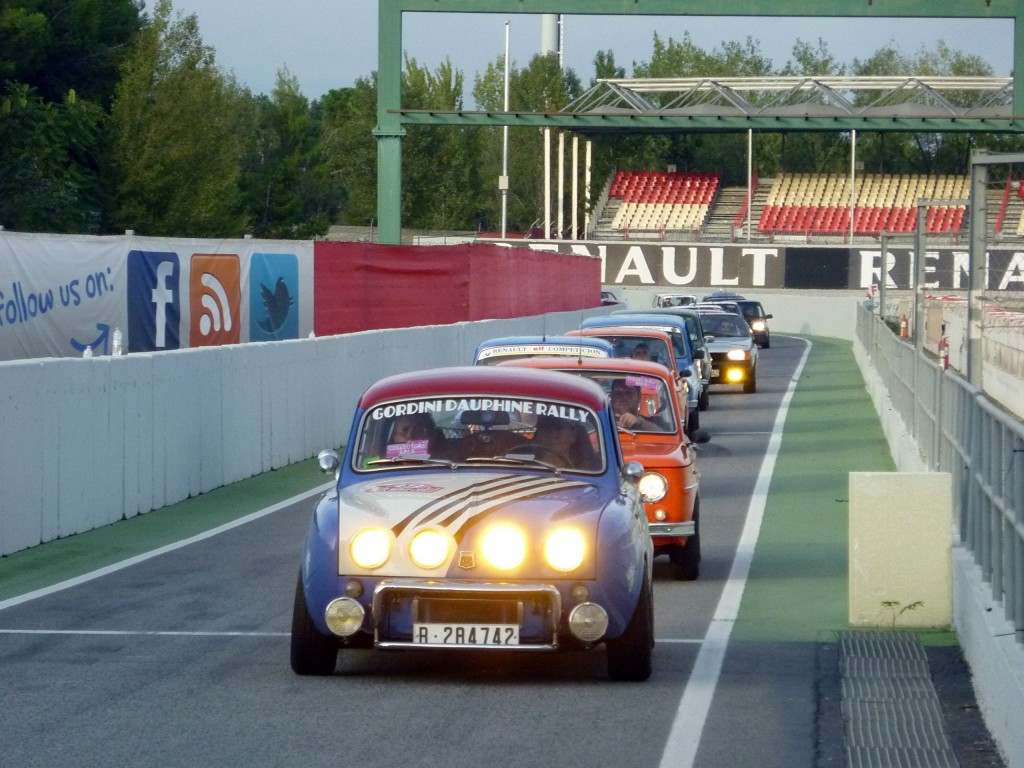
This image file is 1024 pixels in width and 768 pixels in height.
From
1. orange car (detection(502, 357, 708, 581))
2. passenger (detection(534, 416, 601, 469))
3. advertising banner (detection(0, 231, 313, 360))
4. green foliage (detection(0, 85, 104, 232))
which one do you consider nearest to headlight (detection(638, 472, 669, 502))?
orange car (detection(502, 357, 708, 581))

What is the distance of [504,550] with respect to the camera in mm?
8141

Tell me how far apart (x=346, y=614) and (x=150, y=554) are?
508 centimetres

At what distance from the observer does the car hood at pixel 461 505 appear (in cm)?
819

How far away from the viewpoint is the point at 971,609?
876 centimetres

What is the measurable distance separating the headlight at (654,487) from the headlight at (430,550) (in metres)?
3.84

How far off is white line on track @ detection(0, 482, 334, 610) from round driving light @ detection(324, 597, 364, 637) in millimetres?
3174

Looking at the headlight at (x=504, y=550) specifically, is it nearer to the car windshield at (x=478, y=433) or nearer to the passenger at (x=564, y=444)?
the car windshield at (x=478, y=433)

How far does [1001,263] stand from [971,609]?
15647 mm

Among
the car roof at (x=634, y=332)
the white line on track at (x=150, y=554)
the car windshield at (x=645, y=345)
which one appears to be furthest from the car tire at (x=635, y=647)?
the car windshield at (x=645, y=345)

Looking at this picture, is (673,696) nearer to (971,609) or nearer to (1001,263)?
(971,609)

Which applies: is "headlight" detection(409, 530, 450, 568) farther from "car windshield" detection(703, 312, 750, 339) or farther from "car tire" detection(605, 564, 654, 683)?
"car windshield" detection(703, 312, 750, 339)

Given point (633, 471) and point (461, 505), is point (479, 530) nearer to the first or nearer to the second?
point (461, 505)

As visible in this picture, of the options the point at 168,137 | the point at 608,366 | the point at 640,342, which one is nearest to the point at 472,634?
the point at 608,366

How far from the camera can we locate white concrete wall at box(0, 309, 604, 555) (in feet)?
43.5
